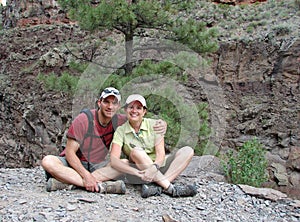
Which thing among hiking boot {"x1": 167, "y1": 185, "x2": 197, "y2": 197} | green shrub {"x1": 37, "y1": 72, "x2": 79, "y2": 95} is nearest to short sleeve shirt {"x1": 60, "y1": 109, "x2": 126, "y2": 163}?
hiking boot {"x1": 167, "y1": 185, "x2": 197, "y2": 197}

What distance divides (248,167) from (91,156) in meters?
2.86

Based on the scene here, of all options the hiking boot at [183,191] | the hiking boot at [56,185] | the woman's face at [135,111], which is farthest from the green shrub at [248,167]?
the hiking boot at [56,185]

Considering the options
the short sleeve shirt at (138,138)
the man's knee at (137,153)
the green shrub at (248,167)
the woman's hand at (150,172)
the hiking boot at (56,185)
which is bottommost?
the green shrub at (248,167)

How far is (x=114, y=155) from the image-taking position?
384cm

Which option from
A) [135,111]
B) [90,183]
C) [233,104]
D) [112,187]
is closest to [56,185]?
[90,183]

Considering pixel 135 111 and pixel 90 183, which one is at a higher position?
pixel 135 111

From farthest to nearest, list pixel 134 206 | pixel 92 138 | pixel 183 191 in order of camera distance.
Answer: pixel 183 191, pixel 92 138, pixel 134 206

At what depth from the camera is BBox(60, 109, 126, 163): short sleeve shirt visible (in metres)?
3.79

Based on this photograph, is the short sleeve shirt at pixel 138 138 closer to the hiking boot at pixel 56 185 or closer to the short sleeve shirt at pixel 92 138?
the short sleeve shirt at pixel 92 138

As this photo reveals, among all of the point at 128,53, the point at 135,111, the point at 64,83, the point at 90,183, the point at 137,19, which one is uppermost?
the point at 137,19

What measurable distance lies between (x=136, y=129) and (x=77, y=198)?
0.97m

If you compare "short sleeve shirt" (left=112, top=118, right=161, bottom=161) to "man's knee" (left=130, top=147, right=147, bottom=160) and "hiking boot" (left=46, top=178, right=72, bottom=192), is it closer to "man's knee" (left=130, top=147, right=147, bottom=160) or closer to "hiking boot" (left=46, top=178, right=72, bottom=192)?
"man's knee" (left=130, top=147, right=147, bottom=160)

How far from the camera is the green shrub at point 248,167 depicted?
18.3 ft

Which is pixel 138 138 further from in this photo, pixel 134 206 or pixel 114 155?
pixel 134 206
